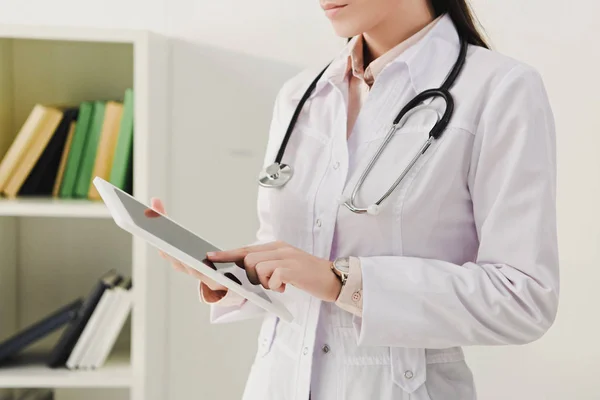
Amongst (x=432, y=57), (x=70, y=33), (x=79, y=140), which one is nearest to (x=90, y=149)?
(x=79, y=140)

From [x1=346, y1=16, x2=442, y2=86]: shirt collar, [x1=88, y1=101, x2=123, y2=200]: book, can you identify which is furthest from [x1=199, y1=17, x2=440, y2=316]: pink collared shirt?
[x1=88, y1=101, x2=123, y2=200]: book

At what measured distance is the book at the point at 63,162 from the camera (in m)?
2.04

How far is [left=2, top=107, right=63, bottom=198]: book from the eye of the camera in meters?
2.02

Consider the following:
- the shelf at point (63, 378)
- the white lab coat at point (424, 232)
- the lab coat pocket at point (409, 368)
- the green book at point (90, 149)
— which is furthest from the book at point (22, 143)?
the lab coat pocket at point (409, 368)

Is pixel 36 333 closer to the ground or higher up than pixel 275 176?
closer to the ground

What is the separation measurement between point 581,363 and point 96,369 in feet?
3.98

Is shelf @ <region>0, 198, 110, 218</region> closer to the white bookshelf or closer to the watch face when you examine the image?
the white bookshelf

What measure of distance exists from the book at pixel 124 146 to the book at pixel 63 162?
0.14 m

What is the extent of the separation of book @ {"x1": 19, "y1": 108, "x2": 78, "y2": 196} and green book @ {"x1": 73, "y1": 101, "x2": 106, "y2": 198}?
61mm

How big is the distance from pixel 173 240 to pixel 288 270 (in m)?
0.18

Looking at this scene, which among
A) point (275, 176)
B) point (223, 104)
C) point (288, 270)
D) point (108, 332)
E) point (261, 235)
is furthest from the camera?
point (223, 104)

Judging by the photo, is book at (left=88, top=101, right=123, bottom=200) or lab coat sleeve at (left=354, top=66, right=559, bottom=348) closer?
lab coat sleeve at (left=354, top=66, right=559, bottom=348)

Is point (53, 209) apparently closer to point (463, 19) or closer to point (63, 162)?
point (63, 162)

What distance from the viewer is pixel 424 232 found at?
1220 millimetres
